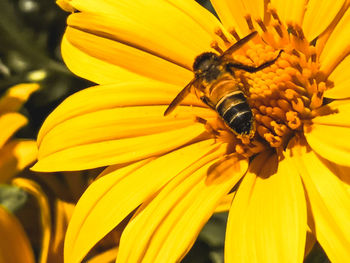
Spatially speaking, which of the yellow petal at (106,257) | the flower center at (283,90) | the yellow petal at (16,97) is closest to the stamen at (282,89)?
the flower center at (283,90)

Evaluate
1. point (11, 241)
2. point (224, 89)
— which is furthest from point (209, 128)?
point (11, 241)

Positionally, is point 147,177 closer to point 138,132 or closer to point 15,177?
point 138,132

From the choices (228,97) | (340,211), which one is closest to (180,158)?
(228,97)

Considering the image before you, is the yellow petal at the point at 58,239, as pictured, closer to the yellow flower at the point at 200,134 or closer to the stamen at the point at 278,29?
the yellow flower at the point at 200,134

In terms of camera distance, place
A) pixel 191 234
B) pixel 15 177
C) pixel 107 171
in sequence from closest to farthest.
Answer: pixel 191 234, pixel 107 171, pixel 15 177

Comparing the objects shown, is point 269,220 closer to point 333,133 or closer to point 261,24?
point 333,133

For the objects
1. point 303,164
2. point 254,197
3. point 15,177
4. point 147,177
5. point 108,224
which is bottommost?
point 15,177
